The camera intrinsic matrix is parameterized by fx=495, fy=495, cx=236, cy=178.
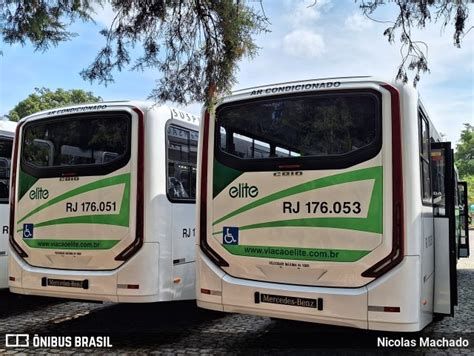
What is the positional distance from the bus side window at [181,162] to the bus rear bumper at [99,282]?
2.87 feet

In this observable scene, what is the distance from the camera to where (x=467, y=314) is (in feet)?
23.8

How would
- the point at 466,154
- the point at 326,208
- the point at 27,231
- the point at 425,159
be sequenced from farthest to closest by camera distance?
the point at 466,154 → the point at 27,231 → the point at 425,159 → the point at 326,208

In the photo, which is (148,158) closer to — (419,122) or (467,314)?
(419,122)

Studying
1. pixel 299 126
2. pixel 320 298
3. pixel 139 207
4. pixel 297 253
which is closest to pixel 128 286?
pixel 139 207

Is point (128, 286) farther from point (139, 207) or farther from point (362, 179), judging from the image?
point (362, 179)

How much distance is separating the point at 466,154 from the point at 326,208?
166 feet

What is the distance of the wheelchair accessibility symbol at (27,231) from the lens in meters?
6.49

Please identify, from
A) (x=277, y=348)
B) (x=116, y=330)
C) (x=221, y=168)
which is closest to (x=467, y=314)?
(x=277, y=348)

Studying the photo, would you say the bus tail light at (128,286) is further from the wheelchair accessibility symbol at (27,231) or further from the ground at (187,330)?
the wheelchair accessibility symbol at (27,231)

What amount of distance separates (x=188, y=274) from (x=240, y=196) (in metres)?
1.65

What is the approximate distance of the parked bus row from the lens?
460 cm

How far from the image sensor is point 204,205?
5535mm

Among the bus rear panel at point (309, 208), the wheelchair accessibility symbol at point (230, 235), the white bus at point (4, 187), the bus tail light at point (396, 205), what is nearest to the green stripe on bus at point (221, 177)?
the bus rear panel at point (309, 208)

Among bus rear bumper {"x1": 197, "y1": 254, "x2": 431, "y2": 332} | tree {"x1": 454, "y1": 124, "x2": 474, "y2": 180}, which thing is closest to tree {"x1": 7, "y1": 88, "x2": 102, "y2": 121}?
Result: bus rear bumper {"x1": 197, "y1": 254, "x2": 431, "y2": 332}
